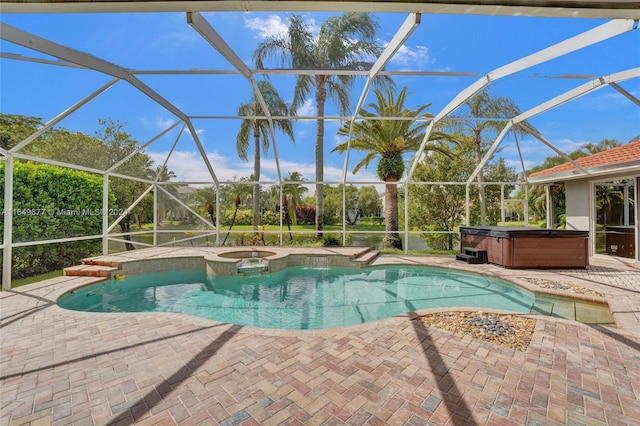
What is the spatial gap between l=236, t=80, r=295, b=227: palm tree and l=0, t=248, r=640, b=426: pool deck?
11923 mm

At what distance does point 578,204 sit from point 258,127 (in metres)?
15.8

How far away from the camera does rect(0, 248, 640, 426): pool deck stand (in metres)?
2.24

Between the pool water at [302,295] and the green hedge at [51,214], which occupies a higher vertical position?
the green hedge at [51,214]

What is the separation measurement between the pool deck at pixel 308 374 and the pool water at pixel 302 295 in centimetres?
150

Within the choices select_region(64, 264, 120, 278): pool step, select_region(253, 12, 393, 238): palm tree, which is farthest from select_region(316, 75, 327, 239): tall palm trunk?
select_region(64, 264, 120, 278): pool step

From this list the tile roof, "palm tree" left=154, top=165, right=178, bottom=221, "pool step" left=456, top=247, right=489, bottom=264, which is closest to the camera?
the tile roof

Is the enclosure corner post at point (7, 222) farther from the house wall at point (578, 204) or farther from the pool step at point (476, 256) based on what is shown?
the house wall at point (578, 204)

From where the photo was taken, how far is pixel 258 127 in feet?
54.9

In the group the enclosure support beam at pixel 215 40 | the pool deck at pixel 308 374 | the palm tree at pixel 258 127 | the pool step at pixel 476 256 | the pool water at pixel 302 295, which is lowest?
the pool water at pixel 302 295

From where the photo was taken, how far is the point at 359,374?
279 cm

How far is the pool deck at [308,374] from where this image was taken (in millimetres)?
2240

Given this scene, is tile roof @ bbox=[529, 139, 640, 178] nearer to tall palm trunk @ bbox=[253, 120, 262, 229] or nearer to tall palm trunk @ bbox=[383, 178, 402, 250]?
tall palm trunk @ bbox=[383, 178, 402, 250]

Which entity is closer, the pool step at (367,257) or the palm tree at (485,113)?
the pool step at (367,257)

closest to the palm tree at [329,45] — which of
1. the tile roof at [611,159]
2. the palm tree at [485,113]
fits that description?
the palm tree at [485,113]
